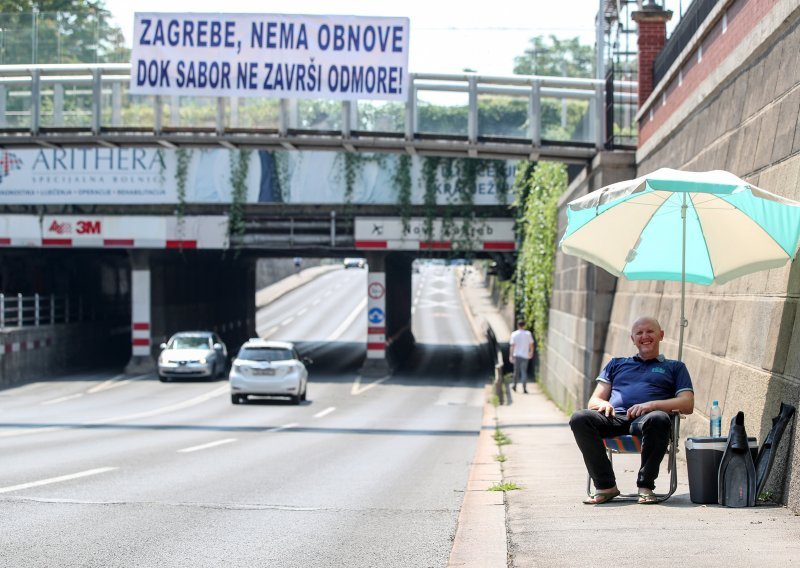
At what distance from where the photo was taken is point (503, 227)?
41562 millimetres

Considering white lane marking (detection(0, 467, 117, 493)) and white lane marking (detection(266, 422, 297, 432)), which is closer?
white lane marking (detection(0, 467, 117, 493))

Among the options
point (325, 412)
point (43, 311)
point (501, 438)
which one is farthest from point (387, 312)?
point (501, 438)

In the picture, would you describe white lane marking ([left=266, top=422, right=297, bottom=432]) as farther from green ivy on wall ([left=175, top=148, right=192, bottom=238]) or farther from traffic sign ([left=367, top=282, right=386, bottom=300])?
green ivy on wall ([left=175, top=148, right=192, bottom=238])

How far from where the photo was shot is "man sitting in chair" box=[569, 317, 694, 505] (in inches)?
324

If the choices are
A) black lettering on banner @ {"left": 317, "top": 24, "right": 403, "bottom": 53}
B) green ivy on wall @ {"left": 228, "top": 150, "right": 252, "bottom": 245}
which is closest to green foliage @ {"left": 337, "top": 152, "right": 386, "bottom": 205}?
green ivy on wall @ {"left": 228, "top": 150, "right": 252, "bottom": 245}

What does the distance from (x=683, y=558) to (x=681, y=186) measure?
2.92 m

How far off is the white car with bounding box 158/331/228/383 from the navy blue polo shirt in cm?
2860

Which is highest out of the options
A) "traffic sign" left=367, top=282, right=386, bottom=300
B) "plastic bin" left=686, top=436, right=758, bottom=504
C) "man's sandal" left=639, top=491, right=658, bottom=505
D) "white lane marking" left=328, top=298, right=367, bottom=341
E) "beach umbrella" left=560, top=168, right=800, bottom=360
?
"beach umbrella" left=560, top=168, right=800, bottom=360

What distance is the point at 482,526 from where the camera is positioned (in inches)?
321

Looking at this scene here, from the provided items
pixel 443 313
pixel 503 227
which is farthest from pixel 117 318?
pixel 443 313

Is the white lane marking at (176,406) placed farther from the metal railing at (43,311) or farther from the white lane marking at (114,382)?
the metal railing at (43,311)

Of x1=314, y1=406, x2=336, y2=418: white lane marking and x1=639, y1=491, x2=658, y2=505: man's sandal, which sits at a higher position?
x1=639, y1=491, x2=658, y2=505: man's sandal

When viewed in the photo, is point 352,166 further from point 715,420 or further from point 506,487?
point 715,420

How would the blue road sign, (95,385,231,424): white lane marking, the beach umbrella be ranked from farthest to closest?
1. the blue road sign
2. (95,385,231,424): white lane marking
3. the beach umbrella
